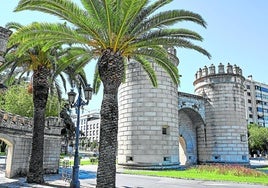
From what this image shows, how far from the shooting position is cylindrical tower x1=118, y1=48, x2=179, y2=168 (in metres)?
24.9

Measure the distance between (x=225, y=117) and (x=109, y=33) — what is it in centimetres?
2566

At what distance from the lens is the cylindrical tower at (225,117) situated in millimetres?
33312

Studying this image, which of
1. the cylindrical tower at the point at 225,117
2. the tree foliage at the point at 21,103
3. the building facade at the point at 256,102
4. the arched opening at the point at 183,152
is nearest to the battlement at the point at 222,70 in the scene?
the cylindrical tower at the point at 225,117

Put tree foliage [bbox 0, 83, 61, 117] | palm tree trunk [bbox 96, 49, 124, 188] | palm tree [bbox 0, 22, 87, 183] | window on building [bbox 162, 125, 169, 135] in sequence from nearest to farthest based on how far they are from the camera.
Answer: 1. palm tree trunk [bbox 96, 49, 124, 188]
2. palm tree [bbox 0, 22, 87, 183]
3. window on building [bbox 162, 125, 169, 135]
4. tree foliage [bbox 0, 83, 61, 117]

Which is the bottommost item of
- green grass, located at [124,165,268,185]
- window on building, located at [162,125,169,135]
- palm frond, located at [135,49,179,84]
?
green grass, located at [124,165,268,185]

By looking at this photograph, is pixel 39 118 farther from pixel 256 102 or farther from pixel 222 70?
pixel 256 102

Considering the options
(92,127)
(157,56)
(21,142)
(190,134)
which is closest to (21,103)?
(21,142)

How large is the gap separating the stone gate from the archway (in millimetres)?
16223

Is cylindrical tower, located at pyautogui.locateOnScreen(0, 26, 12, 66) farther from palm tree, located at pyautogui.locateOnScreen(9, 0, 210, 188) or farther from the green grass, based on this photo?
the green grass

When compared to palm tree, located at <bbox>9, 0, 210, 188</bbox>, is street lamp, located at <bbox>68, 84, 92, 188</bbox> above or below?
below

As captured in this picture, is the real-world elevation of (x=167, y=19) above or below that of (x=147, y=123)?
above

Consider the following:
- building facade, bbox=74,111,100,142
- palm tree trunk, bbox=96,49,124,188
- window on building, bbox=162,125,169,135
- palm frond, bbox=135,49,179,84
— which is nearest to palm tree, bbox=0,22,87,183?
palm frond, bbox=135,49,179,84

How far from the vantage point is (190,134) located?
114ft

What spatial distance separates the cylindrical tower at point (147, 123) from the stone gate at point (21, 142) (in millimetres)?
6612
